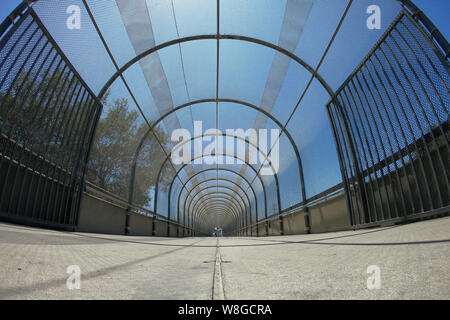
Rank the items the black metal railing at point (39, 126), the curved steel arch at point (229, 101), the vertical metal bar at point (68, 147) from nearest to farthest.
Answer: the black metal railing at point (39, 126) < the vertical metal bar at point (68, 147) < the curved steel arch at point (229, 101)

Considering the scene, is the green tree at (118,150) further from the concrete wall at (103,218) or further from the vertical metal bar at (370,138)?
the vertical metal bar at (370,138)

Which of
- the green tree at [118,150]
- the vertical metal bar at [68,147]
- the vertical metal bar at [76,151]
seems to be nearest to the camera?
the vertical metal bar at [68,147]

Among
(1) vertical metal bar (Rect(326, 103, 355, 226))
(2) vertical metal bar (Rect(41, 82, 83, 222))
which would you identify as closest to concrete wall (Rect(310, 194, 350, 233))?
(1) vertical metal bar (Rect(326, 103, 355, 226))

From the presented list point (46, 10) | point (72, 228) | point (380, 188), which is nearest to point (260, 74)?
point (380, 188)

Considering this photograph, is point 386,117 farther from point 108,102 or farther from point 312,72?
point 108,102

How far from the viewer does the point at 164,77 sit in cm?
882

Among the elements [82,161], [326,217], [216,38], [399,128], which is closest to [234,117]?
[216,38]

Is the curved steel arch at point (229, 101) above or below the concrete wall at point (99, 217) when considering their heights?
above

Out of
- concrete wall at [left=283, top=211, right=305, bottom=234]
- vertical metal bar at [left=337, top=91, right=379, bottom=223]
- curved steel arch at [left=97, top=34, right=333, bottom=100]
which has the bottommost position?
concrete wall at [left=283, top=211, right=305, bottom=234]

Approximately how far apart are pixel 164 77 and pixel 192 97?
2033mm

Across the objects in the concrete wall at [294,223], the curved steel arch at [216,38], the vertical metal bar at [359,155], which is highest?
the curved steel arch at [216,38]

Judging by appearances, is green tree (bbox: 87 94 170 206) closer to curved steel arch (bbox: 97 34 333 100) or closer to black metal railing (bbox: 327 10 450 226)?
curved steel arch (bbox: 97 34 333 100)

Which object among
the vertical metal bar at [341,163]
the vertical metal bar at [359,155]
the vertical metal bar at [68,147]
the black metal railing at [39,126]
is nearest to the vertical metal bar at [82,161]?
the black metal railing at [39,126]
